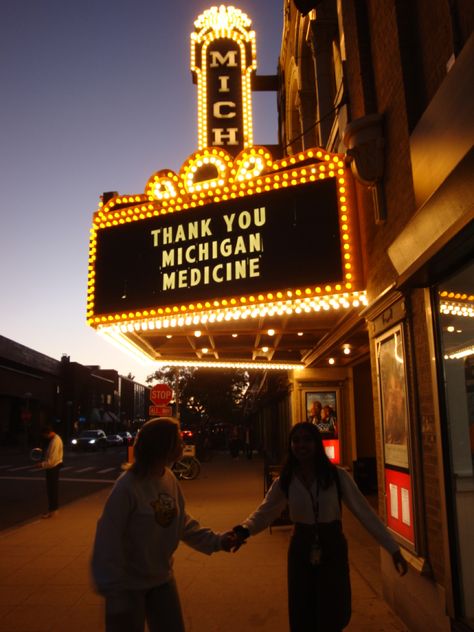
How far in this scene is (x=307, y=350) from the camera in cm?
1207

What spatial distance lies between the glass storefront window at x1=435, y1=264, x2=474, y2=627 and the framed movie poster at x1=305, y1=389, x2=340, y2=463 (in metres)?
8.67

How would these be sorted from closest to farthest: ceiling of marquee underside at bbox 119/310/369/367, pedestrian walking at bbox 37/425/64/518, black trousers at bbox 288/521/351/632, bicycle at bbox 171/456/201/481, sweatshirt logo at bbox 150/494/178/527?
sweatshirt logo at bbox 150/494/178/527, black trousers at bbox 288/521/351/632, ceiling of marquee underside at bbox 119/310/369/367, pedestrian walking at bbox 37/425/64/518, bicycle at bbox 171/456/201/481

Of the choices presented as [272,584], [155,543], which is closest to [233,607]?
[272,584]

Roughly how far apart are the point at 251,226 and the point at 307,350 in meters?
6.12

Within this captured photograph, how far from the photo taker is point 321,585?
3.05 metres

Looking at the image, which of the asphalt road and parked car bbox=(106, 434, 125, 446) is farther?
parked car bbox=(106, 434, 125, 446)

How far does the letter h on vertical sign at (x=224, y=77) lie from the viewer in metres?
10.4

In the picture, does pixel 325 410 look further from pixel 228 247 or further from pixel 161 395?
pixel 228 247

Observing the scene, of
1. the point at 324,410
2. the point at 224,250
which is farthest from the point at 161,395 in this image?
the point at 224,250

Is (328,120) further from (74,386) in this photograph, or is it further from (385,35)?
(74,386)

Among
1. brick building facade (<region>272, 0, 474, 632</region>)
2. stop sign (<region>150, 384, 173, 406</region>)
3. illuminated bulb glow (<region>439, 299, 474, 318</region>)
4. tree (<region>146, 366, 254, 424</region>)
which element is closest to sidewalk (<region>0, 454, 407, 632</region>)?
brick building facade (<region>272, 0, 474, 632</region>)

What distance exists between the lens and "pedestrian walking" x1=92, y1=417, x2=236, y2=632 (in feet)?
8.55

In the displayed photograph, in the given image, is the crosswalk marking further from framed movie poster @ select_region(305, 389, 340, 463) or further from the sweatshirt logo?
the sweatshirt logo

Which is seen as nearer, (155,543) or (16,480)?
(155,543)
